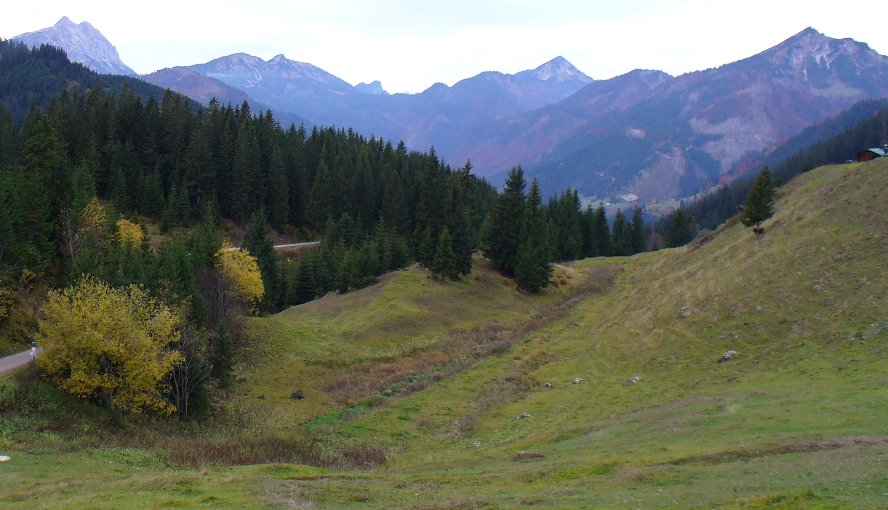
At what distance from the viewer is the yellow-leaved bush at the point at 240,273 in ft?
213

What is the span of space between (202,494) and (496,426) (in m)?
21.8

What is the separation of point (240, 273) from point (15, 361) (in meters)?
27.6

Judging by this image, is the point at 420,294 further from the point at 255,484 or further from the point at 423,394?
the point at 255,484

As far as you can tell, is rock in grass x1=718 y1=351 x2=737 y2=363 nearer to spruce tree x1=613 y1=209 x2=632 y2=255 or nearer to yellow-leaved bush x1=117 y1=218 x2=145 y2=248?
yellow-leaved bush x1=117 y1=218 x2=145 y2=248

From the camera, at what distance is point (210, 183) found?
115m

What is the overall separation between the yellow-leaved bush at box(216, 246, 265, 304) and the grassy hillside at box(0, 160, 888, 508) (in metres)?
4.63

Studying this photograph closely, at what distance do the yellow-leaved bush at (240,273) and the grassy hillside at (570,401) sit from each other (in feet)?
15.2

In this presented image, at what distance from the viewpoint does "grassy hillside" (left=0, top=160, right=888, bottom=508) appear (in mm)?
19844

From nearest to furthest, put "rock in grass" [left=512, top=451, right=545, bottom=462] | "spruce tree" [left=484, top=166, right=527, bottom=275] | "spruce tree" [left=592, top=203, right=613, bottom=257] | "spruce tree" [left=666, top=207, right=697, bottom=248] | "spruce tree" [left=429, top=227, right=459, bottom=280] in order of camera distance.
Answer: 1. "rock in grass" [left=512, top=451, right=545, bottom=462]
2. "spruce tree" [left=429, top=227, right=459, bottom=280]
3. "spruce tree" [left=484, top=166, right=527, bottom=275]
4. "spruce tree" [left=592, top=203, right=613, bottom=257]
5. "spruce tree" [left=666, top=207, right=697, bottom=248]

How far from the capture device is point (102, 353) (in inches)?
1345

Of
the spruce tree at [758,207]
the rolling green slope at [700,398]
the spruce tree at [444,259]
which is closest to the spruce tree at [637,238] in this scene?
the rolling green slope at [700,398]

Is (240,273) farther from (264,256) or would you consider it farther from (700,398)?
(700,398)

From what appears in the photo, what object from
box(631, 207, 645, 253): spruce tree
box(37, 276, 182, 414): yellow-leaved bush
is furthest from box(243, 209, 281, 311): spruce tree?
box(631, 207, 645, 253): spruce tree

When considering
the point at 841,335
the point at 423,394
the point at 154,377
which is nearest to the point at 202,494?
the point at 154,377
